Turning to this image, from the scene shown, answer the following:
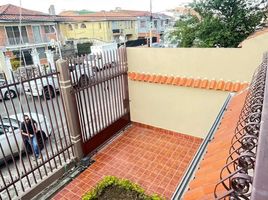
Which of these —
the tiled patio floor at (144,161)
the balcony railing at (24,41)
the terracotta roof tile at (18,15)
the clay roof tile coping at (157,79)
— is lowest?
the tiled patio floor at (144,161)

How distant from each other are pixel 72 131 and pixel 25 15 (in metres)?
20.4

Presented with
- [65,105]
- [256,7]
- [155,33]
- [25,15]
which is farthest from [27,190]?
[155,33]

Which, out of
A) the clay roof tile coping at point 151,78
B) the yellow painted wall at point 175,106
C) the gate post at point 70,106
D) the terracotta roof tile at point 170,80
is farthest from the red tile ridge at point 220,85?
the gate post at point 70,106

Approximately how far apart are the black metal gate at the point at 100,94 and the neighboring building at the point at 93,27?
21352 millimetres

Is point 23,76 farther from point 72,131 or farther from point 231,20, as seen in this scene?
point 231,20

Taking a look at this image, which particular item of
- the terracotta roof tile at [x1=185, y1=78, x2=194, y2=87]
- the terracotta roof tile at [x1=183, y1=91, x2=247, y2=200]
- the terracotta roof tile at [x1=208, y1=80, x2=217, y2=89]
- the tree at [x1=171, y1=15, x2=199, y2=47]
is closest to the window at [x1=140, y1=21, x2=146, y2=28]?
the tree at [x1=171, y1=15, x2=199, y2=47]

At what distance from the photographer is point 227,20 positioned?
751 centimetres

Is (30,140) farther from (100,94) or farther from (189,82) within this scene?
(189,82)

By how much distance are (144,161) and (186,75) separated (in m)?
2.31

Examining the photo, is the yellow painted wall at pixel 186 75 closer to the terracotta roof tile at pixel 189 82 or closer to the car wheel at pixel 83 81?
the terracotta roof tile at pixel 189 82

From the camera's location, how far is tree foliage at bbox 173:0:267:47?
7.30 metres

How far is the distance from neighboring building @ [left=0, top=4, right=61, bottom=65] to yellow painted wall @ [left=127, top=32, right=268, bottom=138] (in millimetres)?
14113

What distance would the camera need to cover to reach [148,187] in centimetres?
412

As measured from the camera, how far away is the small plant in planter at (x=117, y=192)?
3.60 meters
